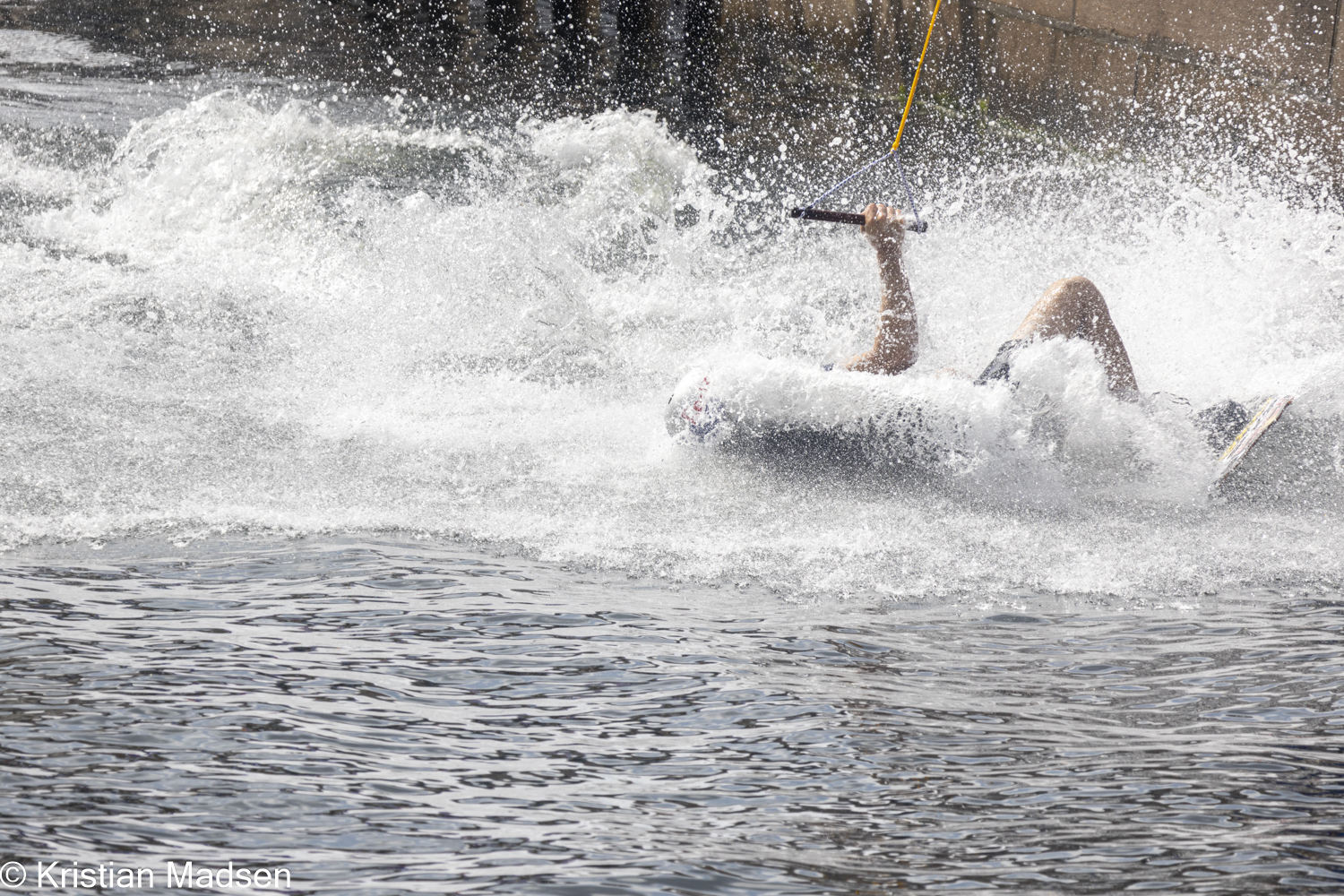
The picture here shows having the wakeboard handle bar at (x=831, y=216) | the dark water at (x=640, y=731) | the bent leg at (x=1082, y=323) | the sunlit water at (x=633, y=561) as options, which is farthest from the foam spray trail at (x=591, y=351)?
the wakeboard handle bar at (x=831, y=216)

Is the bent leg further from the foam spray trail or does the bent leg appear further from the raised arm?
the raised arm

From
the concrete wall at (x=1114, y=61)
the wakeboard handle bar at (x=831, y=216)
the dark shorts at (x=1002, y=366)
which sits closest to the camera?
the dark shorts at (x=1002, y=366)

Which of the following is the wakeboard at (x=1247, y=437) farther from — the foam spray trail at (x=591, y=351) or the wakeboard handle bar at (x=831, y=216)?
the wakeboard handle bar at (x=831, y=216)

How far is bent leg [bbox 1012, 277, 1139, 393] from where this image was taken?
473 centimetres

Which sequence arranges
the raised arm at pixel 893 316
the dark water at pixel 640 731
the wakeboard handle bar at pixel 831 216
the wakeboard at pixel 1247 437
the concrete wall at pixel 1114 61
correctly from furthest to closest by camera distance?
the concrete wall at pixel 1114 61 → the raised arm at pixel 893 316 → the wakeboard handle bar at pixel 831 216 → the wakeboard at pixel 1247 437 → the dark water at pixel 640 731

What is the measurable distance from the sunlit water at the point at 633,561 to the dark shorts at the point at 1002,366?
0.36 ft

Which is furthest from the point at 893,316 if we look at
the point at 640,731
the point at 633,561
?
the point at 640,731

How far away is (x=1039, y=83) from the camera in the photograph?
35.1ft

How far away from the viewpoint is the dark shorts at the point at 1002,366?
14.9 feet

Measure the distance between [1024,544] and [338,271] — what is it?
4.48m

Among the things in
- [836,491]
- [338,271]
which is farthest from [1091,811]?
[338,271]

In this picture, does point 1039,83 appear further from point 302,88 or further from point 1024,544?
point 1024,544

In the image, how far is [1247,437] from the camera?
4.30 meters

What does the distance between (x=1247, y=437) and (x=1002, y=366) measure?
829 millimetres
